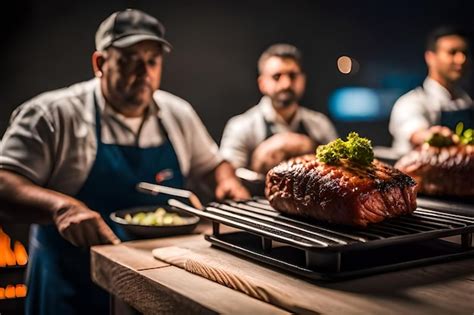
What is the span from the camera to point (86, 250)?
11.8 ft

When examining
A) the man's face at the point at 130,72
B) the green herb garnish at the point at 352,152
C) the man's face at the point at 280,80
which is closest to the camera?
the green herb garnish at the point at 352,152

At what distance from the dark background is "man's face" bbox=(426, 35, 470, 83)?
1.01ft

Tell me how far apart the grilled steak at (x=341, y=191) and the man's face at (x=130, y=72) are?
147 cm

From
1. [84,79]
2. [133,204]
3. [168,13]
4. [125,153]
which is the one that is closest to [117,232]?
[133,204]

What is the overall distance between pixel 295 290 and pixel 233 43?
329 cm

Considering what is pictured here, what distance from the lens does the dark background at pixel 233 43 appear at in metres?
3.86

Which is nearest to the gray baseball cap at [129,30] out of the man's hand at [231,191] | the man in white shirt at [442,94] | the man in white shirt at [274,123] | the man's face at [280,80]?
the man's hand at [231,191]

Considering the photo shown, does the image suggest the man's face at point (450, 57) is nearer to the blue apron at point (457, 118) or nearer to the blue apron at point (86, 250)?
the blue apron at point (457, 118)

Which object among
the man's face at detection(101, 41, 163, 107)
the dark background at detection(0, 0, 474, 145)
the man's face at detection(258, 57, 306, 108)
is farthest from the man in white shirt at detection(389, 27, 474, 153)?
the man's face at detection(101, 41, 163, 107)

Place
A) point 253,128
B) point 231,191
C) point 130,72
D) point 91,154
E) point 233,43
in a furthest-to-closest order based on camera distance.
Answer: point 253,128
point 233,43
point 231,191
point 130,72
point 91,154

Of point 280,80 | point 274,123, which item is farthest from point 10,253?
point 280,80

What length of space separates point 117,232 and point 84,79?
101cm

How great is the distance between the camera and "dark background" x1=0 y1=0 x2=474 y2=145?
3.86 m

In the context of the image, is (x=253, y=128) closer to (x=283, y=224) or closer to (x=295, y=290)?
(x=283, y=224)
